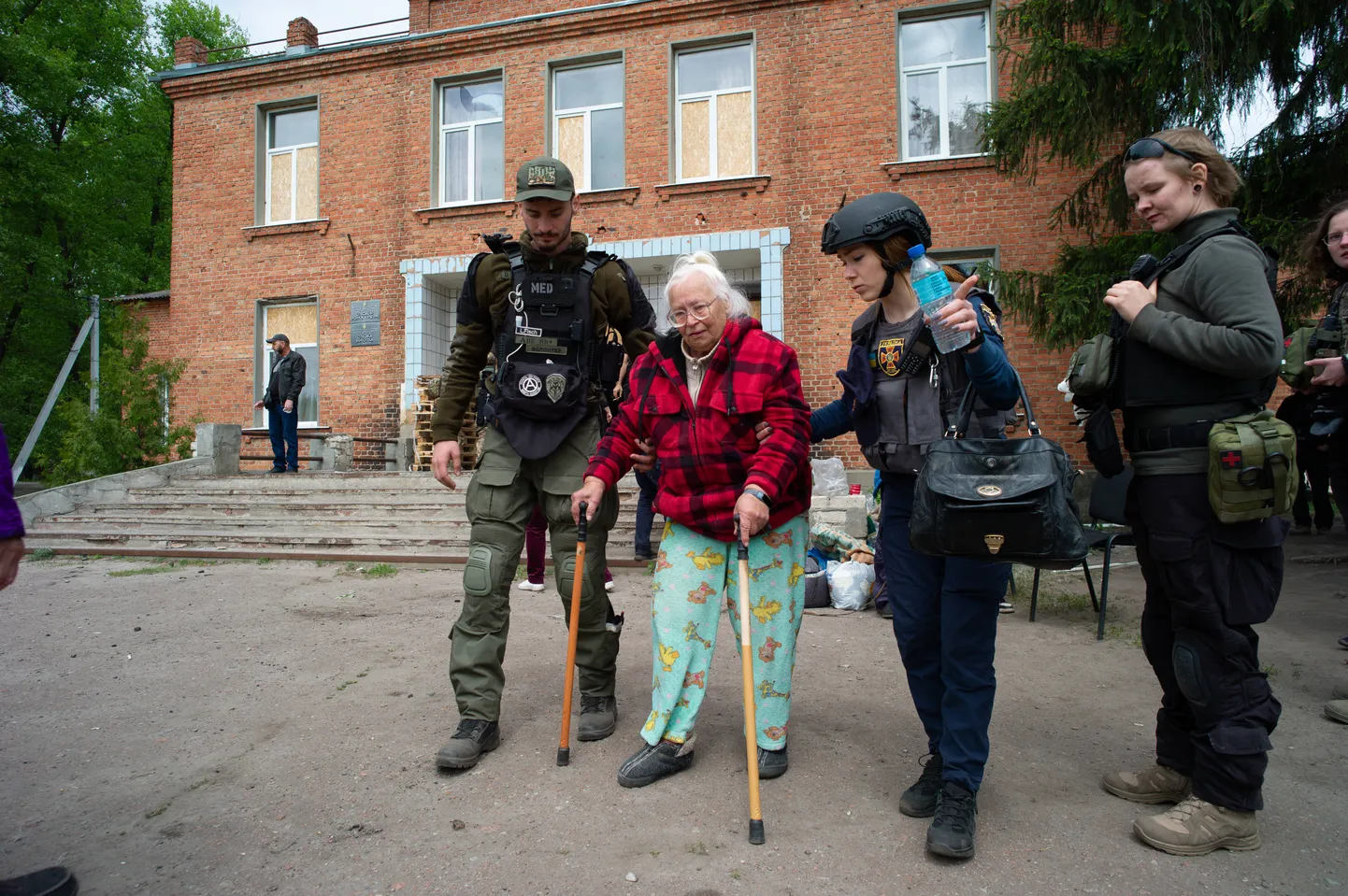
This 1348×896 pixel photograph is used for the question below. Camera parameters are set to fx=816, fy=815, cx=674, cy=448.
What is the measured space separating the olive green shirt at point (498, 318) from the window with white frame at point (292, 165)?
43.5ft

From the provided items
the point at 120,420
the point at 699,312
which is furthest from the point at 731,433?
the point at 120,420

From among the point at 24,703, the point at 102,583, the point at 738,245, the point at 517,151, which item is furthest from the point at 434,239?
the point at 24,703

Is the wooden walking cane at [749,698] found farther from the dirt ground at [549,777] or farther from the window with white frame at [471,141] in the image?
the window with white frame at [471,141]

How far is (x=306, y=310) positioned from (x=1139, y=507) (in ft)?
49.8


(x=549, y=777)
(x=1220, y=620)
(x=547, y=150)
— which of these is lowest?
(x=549, y=777)

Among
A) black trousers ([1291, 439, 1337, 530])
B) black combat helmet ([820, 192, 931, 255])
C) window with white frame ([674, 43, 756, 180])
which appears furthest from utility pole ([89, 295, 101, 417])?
black trousers ([1291, 439, 1337, 530])

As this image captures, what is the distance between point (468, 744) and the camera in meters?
3.10

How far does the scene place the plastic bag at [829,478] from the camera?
8.30 m

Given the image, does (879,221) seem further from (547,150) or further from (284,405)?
Result: (547,150)

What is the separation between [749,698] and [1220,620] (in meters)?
1.43

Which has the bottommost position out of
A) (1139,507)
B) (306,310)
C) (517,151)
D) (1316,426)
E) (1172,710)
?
(1172,710)

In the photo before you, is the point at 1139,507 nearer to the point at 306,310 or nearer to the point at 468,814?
the point at 468,814

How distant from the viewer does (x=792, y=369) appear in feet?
10.2

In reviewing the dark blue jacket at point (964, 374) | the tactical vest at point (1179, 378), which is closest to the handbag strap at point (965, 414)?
the dark blue jacket at point (964, 374)
